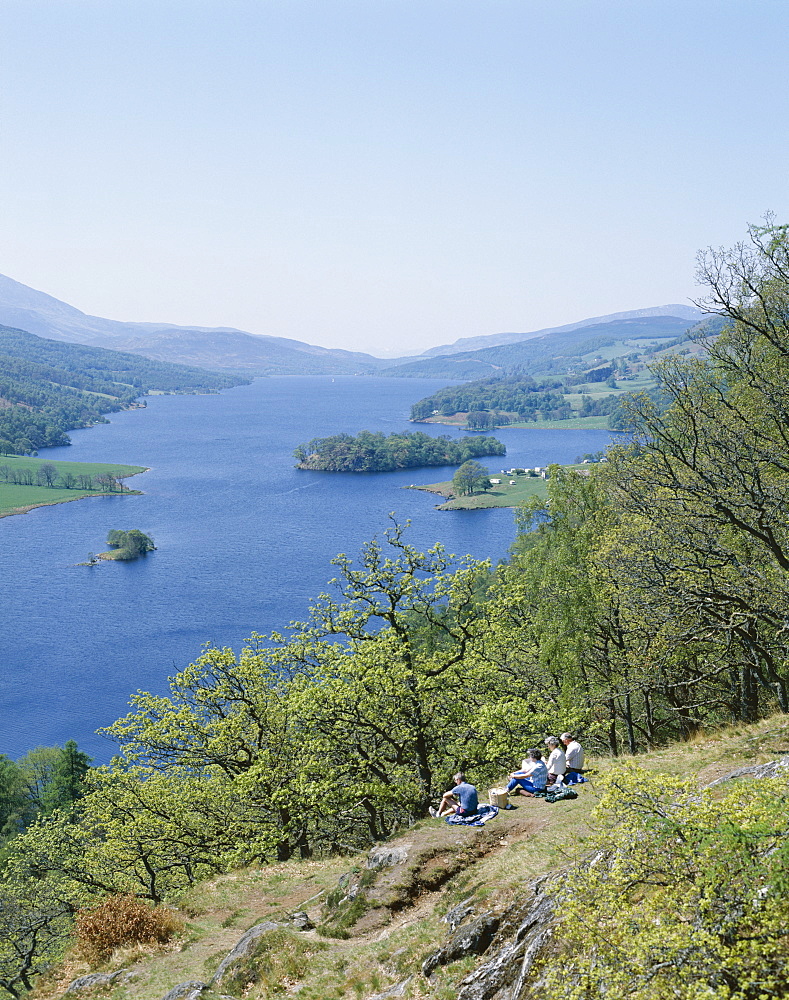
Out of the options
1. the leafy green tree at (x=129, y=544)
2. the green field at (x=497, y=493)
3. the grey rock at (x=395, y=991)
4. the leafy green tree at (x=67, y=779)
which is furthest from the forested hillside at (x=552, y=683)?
the green field at (x=497, y=493)

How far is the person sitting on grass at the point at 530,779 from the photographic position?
19.4 m

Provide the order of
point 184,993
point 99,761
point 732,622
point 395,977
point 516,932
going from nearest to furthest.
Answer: point 516,932
point 395,977
point 184,993
point 732,622
point 99,761

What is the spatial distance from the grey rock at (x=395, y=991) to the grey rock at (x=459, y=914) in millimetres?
1361

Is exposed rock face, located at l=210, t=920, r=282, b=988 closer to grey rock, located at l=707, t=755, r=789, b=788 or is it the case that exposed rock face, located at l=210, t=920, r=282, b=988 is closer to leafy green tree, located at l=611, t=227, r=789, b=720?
grey rock, located at l=707, t=755, r=789, b=788

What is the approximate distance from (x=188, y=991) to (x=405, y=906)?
4.82 metres

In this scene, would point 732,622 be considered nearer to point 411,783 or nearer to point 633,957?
point 411,783

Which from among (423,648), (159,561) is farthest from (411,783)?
(159,561)

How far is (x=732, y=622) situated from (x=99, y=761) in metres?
70.4

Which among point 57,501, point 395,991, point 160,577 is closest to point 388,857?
point 395,991

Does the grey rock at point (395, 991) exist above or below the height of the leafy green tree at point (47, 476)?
below

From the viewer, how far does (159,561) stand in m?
127

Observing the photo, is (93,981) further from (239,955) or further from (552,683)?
(552,683)

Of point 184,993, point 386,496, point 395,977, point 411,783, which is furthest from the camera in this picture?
point 386,496

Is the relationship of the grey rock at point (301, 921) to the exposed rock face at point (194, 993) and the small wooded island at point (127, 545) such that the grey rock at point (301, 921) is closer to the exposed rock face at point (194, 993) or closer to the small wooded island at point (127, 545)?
the exposed rock face at point (194, 993)
